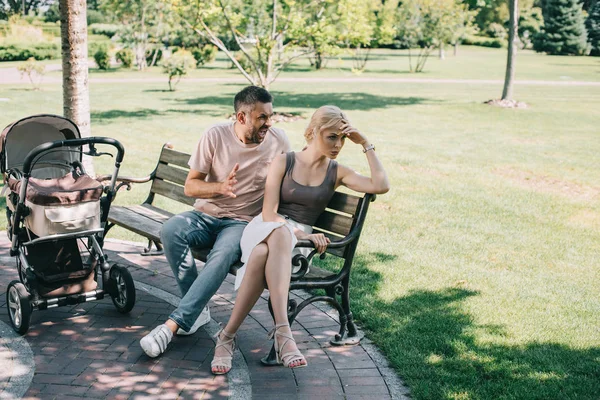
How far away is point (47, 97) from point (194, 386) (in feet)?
58.8

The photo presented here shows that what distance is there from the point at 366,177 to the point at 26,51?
1629 inches

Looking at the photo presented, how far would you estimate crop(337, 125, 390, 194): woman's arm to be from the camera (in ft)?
13.9

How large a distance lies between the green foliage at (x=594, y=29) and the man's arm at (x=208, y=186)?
59.4m

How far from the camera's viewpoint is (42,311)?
4.71 m

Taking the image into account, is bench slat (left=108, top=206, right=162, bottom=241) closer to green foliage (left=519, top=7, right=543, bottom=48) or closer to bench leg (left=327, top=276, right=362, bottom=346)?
bench leg (left=327, top=276, right=362, bottom=346)

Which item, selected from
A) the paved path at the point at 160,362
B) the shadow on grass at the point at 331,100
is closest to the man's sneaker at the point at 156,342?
the paved path at the point at 160,362

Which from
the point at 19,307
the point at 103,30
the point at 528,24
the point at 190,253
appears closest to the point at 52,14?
the point at 103,30

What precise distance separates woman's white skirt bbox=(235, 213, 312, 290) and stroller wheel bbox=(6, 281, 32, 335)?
1.35 meters

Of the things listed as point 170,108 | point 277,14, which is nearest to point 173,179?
point 277,14

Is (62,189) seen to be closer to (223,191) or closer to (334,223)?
(223,191)

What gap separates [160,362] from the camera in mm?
3975

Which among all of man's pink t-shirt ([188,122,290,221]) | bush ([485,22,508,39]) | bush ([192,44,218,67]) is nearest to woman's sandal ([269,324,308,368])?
man's pink t-shirt ([188,122,290,221])

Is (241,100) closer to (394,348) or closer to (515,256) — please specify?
(394,348)

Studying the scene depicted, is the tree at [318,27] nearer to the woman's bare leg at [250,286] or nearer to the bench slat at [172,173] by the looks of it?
the bench slat at [172,173]
